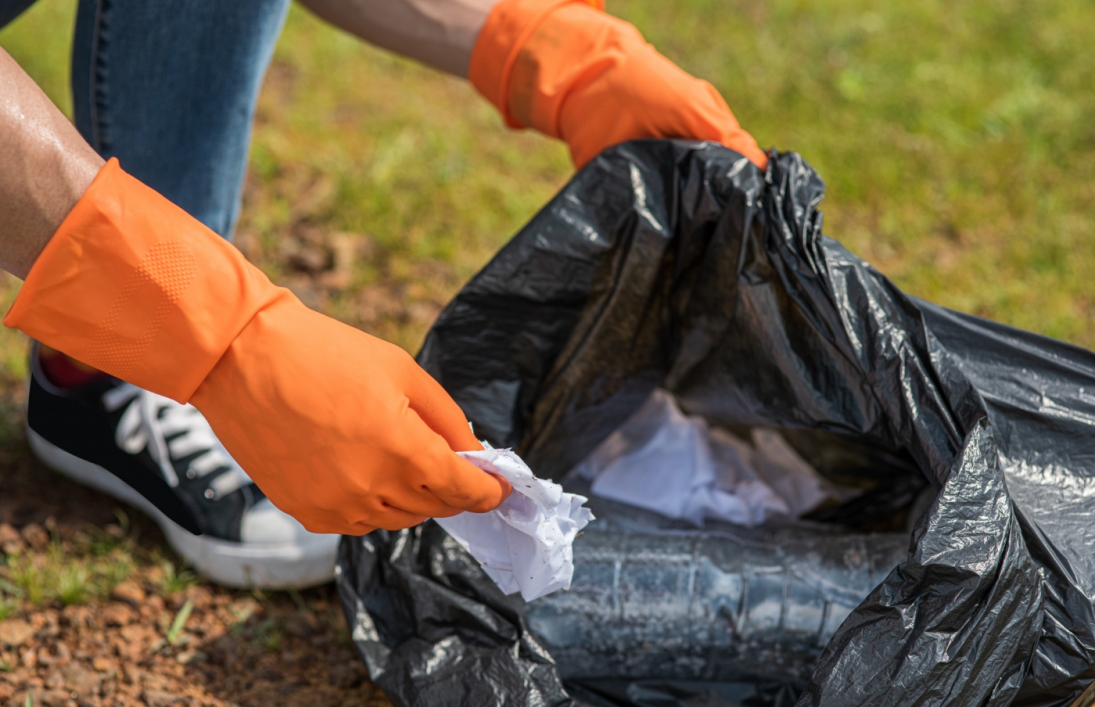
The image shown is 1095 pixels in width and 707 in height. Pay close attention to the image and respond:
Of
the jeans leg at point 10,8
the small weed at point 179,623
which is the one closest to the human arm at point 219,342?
the jeans leg at point 10,8

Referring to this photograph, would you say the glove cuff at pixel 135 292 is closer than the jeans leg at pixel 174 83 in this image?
Yes

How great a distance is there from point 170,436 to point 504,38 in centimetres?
87

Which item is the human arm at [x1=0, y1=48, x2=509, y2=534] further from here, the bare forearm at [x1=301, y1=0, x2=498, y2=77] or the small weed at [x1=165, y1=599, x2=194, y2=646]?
the bare forearm at [x1=301, y1=0, x2=498, y2=77]

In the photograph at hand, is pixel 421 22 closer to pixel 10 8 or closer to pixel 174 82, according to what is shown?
pixel 174 82

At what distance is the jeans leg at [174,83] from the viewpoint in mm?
1403

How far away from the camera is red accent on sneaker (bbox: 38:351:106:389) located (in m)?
1.54

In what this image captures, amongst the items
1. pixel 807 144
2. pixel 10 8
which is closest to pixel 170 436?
pixel 10 8

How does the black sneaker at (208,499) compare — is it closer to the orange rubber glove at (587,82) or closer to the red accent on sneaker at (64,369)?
the red accent on sneaker at (64,369)

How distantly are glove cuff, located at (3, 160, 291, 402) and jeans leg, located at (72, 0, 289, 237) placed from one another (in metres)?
0.59

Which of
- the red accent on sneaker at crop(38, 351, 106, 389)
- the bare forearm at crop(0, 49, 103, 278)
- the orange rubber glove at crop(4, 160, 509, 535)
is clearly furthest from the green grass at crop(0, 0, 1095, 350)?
the bare forearm at crop(0, 49, 103, 278)

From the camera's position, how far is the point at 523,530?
3.61 feet

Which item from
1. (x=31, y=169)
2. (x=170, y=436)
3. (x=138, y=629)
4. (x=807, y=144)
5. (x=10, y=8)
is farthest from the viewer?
(x=807, y=144)

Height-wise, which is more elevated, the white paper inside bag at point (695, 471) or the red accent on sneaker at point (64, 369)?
the white paper inside bag at point (695, 471)

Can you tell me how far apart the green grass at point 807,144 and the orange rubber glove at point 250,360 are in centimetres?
101
